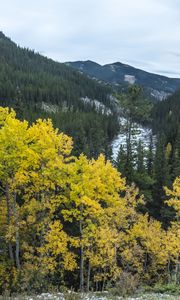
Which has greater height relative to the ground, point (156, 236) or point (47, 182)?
point (47, 182)

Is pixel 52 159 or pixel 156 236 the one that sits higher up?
pixel 52 159

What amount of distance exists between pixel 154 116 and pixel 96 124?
5683 centimetres

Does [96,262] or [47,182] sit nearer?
[47,182]

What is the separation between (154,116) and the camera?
197875mm

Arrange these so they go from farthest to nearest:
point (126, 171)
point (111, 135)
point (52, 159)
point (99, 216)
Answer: point (111, 135) < point (126, 171) < point (99, 216) < point (52, 159)

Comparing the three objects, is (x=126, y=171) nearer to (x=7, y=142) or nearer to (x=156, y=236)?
(x=156, y=236)

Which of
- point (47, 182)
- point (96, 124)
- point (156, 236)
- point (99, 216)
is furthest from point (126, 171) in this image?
point (96, 124)

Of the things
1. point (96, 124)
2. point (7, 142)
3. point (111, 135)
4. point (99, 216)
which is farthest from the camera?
point (111, 135)

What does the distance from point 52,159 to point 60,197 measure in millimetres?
2979

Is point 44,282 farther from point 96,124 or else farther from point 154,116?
point 154,116

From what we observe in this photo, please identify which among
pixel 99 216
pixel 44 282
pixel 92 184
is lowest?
pixel 44 282

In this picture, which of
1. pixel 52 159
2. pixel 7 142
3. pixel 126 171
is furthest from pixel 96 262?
pixel 126 171

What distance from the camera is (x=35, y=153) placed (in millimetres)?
25641

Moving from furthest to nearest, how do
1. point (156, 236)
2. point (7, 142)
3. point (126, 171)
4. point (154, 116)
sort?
point (154, 116)
point (126, 171)
point (156, 236)
point (7, 142)
